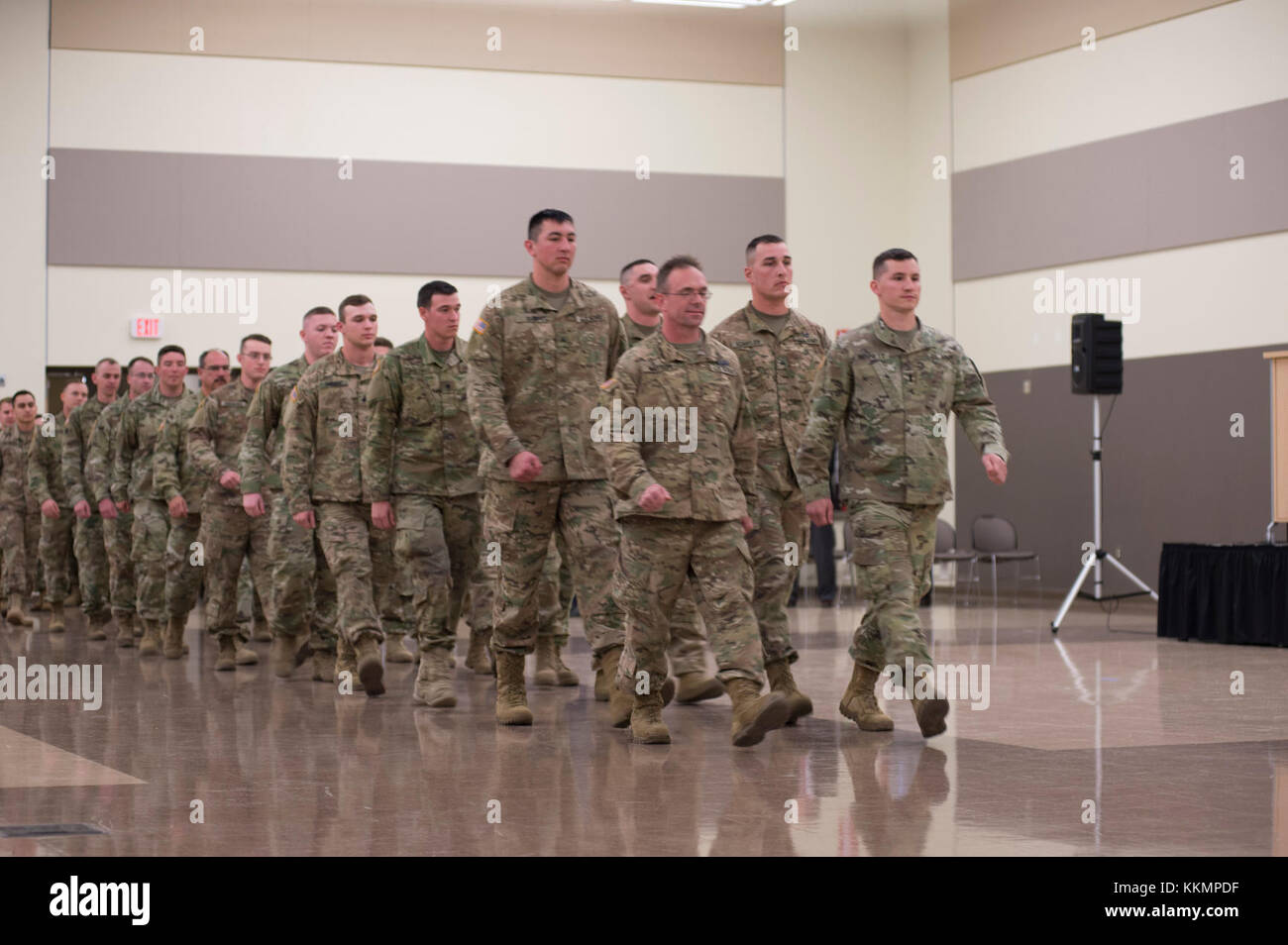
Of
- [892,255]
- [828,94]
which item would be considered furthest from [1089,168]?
[892,255]

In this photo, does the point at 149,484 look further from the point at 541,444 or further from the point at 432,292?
the point at 541,444

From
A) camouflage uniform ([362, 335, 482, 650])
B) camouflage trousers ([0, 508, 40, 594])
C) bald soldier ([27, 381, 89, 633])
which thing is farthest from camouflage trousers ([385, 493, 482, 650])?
camouflage trousers ([0, 508, 40, 594])

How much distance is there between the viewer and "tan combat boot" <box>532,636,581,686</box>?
889cm

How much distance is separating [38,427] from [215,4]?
6064 millimetres

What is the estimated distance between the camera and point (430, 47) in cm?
1870

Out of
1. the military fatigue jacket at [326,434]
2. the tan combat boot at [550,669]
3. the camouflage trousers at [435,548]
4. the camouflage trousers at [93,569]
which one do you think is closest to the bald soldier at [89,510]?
the camouflage trousers at [93,569]

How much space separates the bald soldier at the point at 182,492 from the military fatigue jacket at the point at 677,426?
4766 millimetres

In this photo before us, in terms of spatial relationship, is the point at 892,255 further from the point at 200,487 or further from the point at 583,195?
the point at 583,195

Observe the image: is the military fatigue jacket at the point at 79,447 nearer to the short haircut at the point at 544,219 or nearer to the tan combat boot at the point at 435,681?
the tan combat boot at the point at 435,681

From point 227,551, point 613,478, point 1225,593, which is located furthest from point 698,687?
point 1225,593

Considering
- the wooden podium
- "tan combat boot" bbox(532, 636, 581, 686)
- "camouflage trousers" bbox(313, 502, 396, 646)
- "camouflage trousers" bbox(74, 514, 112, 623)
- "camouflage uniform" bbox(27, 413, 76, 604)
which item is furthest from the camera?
"camouflage uniform" bbox(27, 413, 76, 604)

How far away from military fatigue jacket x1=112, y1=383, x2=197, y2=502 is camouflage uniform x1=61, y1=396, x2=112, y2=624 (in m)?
1.11

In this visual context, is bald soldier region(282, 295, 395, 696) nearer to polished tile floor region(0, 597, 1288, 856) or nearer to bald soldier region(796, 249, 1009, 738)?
polished tile floor region(0, 597, 1288, 856)
